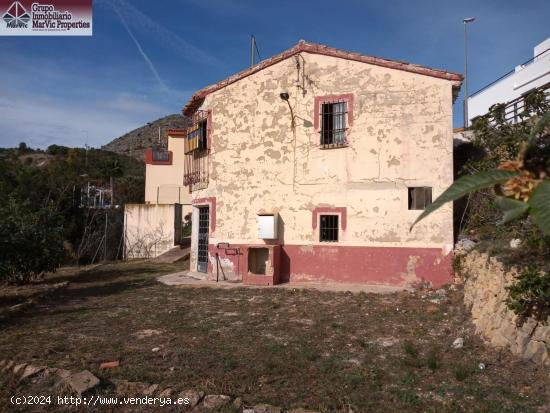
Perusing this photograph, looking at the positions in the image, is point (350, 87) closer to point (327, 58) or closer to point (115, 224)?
point (327, 58)

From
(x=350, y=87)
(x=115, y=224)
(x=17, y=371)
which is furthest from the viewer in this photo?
(x=115, y=224)

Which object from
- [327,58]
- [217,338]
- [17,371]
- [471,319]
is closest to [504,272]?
[471,319]

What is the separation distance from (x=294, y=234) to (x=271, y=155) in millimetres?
2580

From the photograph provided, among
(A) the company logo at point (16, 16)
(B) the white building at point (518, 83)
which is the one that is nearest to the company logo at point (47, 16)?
(A) the company logo at point (16, 16)

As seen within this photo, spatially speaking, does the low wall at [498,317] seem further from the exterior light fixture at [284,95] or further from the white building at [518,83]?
the white building at [518,83]

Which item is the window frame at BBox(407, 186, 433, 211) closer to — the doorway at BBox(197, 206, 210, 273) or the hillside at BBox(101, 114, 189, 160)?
the doorway at BBox(197, 206, 210, 273)

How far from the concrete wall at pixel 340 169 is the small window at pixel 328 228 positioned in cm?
21

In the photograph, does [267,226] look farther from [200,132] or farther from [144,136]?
Result: [144,136]

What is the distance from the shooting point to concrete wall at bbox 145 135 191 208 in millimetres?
29828

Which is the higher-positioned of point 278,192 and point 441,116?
point 441,116

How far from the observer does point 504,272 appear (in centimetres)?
692

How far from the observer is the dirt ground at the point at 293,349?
5117mm

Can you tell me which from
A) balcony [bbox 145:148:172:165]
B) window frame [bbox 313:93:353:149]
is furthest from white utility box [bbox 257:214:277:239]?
balcony [bbox 145:148:172:165]

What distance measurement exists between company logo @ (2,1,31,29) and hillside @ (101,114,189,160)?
52.1m
